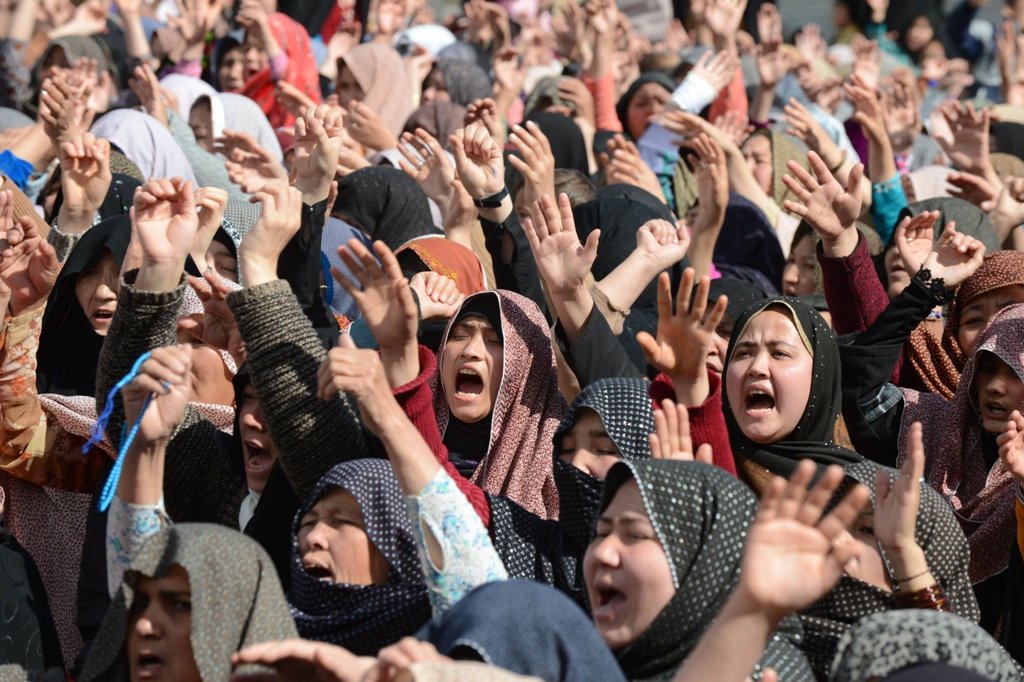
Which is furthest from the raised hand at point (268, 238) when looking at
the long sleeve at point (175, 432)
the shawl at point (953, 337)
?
the shawl at point (953, 337)

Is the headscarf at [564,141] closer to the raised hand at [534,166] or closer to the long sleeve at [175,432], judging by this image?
the raised hand at [534,166]

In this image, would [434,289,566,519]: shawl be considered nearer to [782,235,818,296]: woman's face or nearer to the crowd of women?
the crowd of women

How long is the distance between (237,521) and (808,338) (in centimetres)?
149

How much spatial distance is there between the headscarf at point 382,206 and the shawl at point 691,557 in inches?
110

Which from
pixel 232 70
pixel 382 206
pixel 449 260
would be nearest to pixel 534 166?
pixel 449 260

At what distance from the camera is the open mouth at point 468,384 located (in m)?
4.48

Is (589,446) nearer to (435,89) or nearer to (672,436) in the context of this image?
(672,436)

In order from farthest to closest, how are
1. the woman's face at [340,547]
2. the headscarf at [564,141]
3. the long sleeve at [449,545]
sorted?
the headscarf at [564,141] → the woman's face at [340,547] → the long sleeve at [449,545]

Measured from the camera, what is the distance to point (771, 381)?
440cm

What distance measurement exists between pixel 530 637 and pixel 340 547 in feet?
2.35

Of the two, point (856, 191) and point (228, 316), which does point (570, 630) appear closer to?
point (228, 316)

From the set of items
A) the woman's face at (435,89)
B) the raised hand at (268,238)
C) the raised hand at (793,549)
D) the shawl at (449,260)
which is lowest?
the woman's face at (435,89)

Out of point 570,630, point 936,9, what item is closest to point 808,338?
point 570,630

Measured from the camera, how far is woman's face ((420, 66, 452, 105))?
27.8 feet
